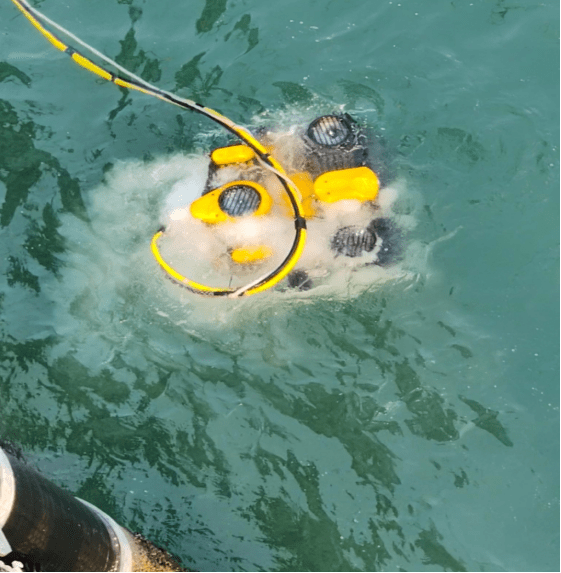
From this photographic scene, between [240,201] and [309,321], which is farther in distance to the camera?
[309,321]

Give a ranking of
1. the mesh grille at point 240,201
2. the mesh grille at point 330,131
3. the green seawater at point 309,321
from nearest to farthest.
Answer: the green seawater at point 309,321 < the mesh grille at point 240,201 < the mesh grille at point 330,131

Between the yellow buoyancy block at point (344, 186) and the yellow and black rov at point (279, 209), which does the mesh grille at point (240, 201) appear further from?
the yellow buoyancy block at point (344, 186)

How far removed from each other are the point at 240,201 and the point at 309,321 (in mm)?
1508

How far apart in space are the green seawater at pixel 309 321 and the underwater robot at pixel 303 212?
0.41 m

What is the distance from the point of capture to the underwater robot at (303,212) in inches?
299

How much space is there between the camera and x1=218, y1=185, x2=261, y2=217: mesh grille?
7.55m

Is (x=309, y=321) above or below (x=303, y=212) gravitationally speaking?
below

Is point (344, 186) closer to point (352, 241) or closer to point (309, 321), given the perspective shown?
point (352, 241)

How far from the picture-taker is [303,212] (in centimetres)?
770

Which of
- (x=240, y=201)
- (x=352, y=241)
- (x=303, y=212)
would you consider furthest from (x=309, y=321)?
(x=240, y=201)

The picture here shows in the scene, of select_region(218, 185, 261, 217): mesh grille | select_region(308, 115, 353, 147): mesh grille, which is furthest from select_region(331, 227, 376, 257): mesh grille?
select_region(308, 115, 353, 147): mesh grille

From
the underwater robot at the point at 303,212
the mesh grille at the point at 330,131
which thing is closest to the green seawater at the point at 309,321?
the underwater robot at the point at 303,212

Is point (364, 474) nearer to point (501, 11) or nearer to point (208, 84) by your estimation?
point (208, 84)

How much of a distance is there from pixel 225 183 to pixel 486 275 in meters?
→ 3.07
